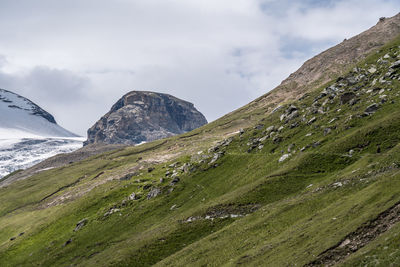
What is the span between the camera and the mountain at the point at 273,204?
4547 centimetres

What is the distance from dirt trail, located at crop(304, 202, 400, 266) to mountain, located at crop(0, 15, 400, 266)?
119mm

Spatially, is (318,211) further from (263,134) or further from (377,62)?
(377,62)

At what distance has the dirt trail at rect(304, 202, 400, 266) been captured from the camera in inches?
1540

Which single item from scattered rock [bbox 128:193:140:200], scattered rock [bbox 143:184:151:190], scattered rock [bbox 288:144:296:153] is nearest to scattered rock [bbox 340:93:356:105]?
scattered rock [bbox 288:144:296:153]

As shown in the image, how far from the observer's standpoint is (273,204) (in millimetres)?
72562

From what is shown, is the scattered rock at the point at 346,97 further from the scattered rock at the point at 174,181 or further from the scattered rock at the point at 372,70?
the scattered rock at the point at 174,181

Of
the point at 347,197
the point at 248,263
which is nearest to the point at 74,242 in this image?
the point at 248,263

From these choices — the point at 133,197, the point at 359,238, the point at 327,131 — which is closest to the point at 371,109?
the point at 327,131

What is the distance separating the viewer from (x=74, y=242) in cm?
9906

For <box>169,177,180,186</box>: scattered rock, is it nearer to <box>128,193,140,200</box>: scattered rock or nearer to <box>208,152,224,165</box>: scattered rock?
<box>128,193,140,200</box>: scattered rock

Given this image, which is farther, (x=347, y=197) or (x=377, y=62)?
(x=377, y=62)

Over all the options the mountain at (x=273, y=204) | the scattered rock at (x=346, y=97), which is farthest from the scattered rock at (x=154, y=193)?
the scattered rock at (x=346, y=97)

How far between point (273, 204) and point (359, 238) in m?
32.2

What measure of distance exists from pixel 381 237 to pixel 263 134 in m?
87.9
